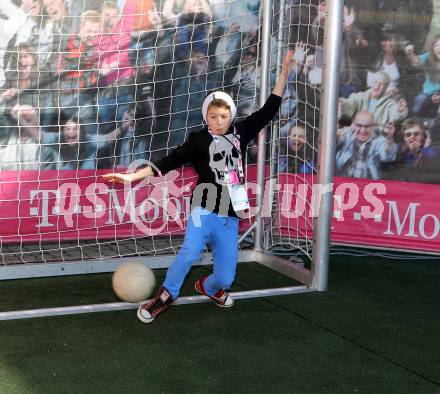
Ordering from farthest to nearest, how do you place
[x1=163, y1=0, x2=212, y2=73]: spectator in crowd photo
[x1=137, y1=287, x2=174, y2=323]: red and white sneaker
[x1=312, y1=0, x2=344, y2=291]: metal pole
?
[x1=163, y1=0, x2=212, y2=73]: spectator in crowd photo < [x1=312, y1=0, x2=344, y2=291]: metal pole < [x1=137, y1=287, x2=174, y2=323]: red and white sneaker

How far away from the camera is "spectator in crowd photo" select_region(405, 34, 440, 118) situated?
6219 millimetres

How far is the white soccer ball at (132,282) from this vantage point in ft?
14.0

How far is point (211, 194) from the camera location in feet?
13.8

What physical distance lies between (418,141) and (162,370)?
12.5 ft

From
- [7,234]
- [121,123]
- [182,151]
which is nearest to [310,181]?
[121,123]

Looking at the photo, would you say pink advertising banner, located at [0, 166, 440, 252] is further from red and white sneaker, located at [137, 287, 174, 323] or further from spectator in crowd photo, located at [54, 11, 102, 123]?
red and white sneaker, located at [137, 287, 174, 323]

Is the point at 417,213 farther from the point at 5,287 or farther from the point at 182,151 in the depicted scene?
the point at 5,287

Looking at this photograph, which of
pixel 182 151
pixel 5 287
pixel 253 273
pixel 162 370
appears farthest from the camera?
pixel 253 273

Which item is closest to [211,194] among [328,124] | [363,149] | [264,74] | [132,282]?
[132,282]

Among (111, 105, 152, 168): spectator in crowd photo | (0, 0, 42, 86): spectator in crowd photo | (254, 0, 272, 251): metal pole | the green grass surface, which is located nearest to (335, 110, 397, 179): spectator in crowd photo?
(254, 0, 272, 251): metal pole

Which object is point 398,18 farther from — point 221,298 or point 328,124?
point 221,298

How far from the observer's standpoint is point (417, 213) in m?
6.26

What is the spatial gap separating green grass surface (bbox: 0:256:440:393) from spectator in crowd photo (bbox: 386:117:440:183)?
4.56 feet

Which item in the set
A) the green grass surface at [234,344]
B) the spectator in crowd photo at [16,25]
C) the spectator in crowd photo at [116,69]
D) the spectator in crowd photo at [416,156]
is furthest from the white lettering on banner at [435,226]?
the spectator in crowd photo at [16,25]
